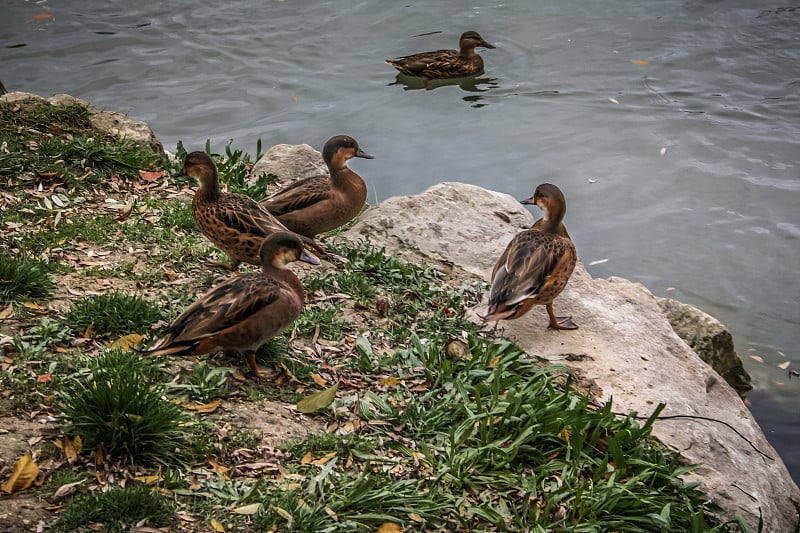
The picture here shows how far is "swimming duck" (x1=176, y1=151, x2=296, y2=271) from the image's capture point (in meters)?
6.12

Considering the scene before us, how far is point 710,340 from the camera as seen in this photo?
7.46 m

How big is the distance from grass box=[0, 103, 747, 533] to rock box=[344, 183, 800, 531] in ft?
0.78

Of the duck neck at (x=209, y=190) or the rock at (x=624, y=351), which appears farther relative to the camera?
the duck neck at (x=209, y=190)

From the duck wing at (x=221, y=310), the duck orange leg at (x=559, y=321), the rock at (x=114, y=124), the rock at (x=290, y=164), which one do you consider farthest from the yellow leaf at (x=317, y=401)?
the rock at (x=114, y=124)

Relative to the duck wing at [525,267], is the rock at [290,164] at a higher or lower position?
higher

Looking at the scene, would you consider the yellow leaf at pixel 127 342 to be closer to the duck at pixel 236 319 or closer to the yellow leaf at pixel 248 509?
the duck at pixel 236 319

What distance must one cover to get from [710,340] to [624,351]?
1.70 meters

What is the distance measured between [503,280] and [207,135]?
254 inches

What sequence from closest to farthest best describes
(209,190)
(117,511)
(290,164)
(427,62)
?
1. (117,511)
2. (209,190)
3. (290,164)
4. (427,62)

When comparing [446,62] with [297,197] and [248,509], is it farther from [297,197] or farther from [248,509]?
[248,509]

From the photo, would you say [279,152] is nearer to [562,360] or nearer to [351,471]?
[562,360]

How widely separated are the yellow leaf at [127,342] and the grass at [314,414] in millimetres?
100

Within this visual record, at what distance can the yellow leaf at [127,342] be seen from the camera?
501cm

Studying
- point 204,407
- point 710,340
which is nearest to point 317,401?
point 204,407
